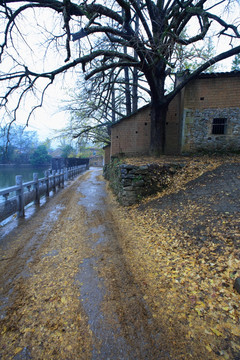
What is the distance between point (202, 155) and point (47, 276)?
961 centimetres

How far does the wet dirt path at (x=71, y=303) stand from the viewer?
180cm

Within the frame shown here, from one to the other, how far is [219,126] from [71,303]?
1142 centimetres

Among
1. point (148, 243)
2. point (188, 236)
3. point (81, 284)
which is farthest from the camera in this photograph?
point (148, 243)

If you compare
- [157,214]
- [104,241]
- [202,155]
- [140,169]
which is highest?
[202,155]

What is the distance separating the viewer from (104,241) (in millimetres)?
4301

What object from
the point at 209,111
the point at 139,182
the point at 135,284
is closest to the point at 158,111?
the point at 209,111

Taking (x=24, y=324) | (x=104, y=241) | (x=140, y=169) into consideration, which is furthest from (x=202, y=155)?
(x=24, y=324)

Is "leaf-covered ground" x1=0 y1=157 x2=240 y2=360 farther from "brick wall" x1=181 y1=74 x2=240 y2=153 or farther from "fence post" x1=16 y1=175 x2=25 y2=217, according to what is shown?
"brick wall" x1=181 y1=74 x2=240 y2=153

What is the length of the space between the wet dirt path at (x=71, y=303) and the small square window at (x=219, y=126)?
9.47 meters

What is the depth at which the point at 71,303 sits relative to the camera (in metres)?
2.38

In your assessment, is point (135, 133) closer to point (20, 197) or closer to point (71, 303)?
point (20, 197)

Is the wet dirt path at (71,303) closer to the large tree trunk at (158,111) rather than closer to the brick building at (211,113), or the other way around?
the large tree trunk at (158,111)

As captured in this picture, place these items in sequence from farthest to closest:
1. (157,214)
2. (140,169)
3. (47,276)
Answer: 1. (140,169)
2. (157,214)
3. (47,276)

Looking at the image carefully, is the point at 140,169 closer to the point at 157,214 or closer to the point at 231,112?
the point at 157,214
